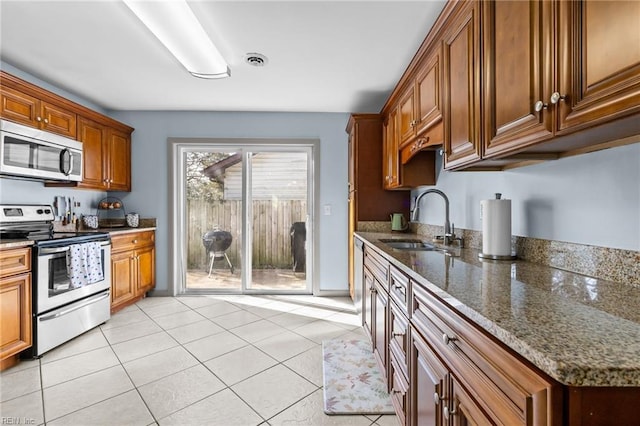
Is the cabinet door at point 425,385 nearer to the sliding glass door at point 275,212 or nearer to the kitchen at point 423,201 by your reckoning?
the kitchen at point 423,201

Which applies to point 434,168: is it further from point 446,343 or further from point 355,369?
point 446,343

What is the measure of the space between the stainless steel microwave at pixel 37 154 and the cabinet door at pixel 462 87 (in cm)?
323

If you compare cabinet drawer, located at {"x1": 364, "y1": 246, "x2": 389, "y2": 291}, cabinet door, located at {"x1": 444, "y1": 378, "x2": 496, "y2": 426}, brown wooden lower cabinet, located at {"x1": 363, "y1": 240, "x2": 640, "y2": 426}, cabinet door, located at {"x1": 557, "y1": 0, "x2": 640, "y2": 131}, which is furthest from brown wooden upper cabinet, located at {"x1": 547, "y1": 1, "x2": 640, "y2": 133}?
cabinet drawer, located at {"x1": 364, "y1": 246, "x2": 389, "y2": 291}

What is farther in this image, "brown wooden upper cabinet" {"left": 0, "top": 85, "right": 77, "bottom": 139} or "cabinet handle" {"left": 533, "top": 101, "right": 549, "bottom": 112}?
"brown wooden upper cabinet" {"left": 0, "top": 85, "right": 77, "bottom": 139}

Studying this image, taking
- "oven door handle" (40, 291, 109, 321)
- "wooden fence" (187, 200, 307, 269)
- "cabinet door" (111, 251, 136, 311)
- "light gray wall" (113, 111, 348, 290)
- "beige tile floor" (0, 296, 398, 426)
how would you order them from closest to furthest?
1. "beige tile floor" (0, 296, 398, 426)
2. "oven door handle" (40, 291, 109, 321)
3. "cabinet door" (111, 251, 136, 311)
4. "light gray wall" (113, 111, 348, 290)
5. "wooden fence" (187, 200, 307, 269)

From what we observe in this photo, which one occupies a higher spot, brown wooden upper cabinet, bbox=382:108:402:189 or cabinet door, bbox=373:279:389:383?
brown wooden upper cabinet, bbox=382:108:402:189

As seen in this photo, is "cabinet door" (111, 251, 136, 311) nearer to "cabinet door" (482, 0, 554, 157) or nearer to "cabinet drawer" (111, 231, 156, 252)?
"cabinet drawer" (111, 231, 156, 252)

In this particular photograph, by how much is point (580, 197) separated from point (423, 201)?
1.90 meters

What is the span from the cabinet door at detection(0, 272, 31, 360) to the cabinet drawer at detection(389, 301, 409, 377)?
263 centimetres

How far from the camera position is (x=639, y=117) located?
2.56 feet

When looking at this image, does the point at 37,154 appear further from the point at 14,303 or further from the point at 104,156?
the point at 14,303

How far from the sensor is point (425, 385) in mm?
1166

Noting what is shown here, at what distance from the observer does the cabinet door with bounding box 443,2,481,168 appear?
143cm

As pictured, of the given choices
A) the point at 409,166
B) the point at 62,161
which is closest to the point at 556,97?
the point at 409,166
